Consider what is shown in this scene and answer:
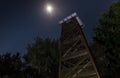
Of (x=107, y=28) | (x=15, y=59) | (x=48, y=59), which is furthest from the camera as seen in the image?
(x=15, y=59)

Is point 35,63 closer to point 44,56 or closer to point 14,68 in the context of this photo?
point 44,56

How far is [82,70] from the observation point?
11500 mm

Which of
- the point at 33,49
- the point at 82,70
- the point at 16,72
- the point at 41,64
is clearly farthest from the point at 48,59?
the point at 82,70

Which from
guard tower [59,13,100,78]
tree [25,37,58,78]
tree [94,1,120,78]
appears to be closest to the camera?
guard tower [59,13,100,78]

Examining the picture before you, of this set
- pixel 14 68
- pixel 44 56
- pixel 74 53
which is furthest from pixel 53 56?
pixel 74 53

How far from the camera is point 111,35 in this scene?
55.1ft

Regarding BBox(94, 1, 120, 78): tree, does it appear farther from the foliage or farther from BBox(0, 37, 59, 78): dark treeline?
the foliage

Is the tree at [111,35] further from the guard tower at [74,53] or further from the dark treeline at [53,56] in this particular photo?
the guard tower at [74,53]

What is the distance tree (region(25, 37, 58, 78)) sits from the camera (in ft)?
91.2

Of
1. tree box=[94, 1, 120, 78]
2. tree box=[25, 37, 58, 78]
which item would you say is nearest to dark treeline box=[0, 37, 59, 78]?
tree box=[25, 37, 58, 78]

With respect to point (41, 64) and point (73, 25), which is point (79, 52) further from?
point (41, 64)

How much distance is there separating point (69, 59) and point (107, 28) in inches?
237

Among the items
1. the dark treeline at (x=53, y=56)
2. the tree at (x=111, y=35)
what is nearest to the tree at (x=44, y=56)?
the dark treeline at (x=53, y=56)

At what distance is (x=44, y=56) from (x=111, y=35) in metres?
14.5
